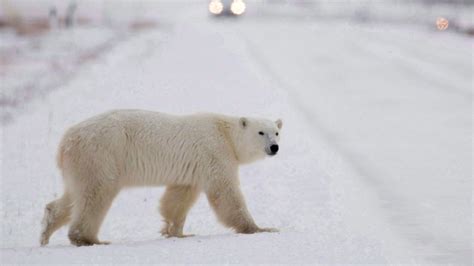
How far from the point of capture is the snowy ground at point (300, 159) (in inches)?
220

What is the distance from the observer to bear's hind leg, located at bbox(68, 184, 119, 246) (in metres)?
5.84

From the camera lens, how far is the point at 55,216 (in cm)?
625

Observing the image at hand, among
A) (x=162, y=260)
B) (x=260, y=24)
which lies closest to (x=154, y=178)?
(x=162, y=260)

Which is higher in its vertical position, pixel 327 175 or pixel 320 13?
pixel 327 175

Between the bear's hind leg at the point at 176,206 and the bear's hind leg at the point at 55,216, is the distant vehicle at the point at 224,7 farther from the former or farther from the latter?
the bear's hind leg at the point at 55,216

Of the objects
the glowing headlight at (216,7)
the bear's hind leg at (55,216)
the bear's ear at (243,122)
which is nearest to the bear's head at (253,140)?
the bear's ear at (243,122)

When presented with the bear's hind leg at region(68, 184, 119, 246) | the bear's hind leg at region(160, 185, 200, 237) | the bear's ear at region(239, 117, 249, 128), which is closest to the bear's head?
the bear's ear at region(239, 117, 249, 128)

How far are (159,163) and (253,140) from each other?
33.2 inches

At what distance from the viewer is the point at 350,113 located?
13641 mm

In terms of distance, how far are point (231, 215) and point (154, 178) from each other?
27.3 inches

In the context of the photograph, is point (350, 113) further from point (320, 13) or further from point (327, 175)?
point (320, 13)

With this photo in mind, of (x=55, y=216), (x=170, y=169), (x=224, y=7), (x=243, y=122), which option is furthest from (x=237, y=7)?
(x=55, y=216)

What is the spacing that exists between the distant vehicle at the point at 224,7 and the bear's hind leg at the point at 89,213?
124 ft

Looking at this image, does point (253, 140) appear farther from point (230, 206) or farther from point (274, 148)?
point (230, 206)
